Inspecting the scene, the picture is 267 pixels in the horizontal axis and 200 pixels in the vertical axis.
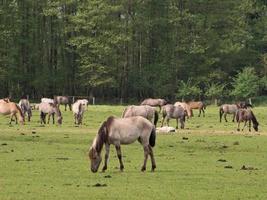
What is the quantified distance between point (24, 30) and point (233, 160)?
250 ft

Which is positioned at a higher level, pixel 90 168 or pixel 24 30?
pixel 24 30

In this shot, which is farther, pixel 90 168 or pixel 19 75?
pixel 19 75

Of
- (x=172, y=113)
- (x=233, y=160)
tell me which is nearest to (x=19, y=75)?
(x=172, y=113)

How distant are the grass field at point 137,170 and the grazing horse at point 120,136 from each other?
0.52 m

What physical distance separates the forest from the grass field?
57976mm

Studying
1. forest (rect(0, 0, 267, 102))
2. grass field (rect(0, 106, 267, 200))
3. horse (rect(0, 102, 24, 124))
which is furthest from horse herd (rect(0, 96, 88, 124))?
forest (rect(0, 0, 267, 102))

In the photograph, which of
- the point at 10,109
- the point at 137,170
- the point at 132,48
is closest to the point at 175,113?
the point at 10,109

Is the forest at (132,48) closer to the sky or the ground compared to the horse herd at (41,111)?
closer to the sky

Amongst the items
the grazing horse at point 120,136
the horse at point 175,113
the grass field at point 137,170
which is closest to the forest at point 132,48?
the horse at point 175,113

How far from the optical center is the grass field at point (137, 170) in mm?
18625

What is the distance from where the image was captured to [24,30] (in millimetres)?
100250

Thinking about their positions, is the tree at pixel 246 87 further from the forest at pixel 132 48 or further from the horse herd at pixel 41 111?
the horse herd at pixel 41 111

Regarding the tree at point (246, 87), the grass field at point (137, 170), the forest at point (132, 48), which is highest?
the forest at point (132, 48)

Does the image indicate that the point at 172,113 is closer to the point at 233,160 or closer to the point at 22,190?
the point at 233,160
